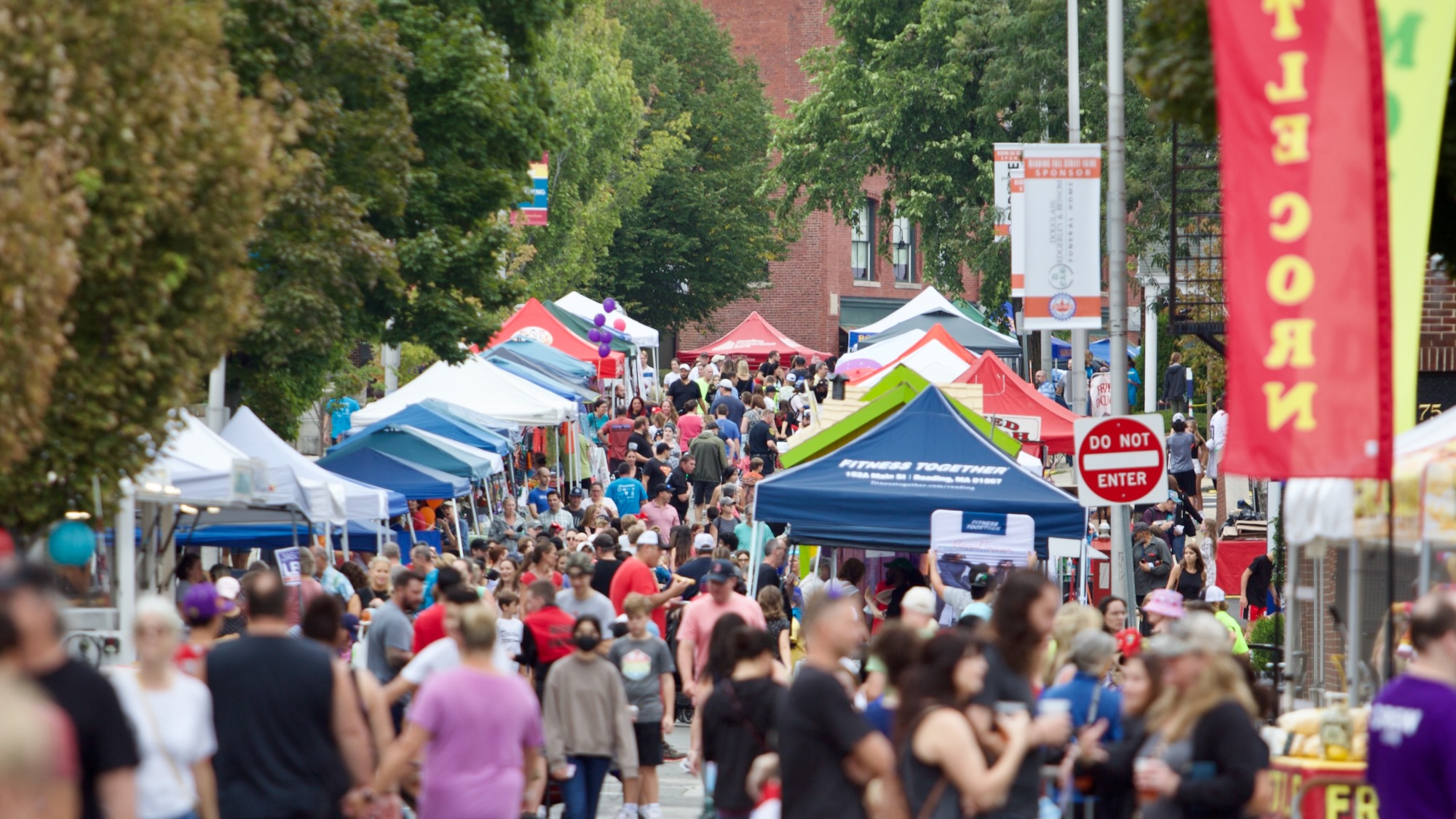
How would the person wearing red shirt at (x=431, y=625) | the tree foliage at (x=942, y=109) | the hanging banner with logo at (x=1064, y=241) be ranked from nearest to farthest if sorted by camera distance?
the person wearing red shirt at (x=431, y=625) → the hanging banner with logo at (x=1064, y=241) → the tree foliage at (x=942, y=109)

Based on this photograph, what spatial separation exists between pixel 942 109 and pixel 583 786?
108 feet

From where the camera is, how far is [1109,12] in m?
19.7

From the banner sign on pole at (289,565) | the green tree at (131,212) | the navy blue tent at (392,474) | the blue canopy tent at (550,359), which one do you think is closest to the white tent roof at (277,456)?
the banner sign on pole at (289,565)

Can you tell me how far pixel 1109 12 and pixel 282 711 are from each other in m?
14.3

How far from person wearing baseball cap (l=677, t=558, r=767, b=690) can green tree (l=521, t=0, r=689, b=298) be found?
100.0ft

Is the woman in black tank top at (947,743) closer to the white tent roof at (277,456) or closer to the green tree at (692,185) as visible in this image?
the white tent roof at (277,456)

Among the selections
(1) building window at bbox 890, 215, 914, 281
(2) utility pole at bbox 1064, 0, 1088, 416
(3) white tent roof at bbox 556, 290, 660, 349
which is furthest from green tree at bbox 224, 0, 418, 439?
(1) building window at bbox 890, 215, 914, 281

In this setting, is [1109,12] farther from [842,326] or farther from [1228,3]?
[842,326]

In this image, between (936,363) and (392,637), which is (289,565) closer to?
(392,637)

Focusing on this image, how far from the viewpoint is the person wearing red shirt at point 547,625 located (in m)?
12.7

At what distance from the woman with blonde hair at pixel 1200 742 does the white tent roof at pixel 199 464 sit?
27.1 ft

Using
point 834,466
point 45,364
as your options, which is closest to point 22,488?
point 45,364

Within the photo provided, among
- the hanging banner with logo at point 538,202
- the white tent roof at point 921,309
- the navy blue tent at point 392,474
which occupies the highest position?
the hanging banner with logo at point 538,202

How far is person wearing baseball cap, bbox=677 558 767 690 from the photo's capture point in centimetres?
1242
